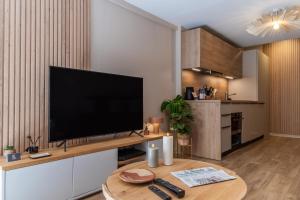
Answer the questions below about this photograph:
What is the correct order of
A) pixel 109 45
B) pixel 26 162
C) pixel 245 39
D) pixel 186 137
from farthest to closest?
pixel 245 39, pixel 186 137, pixel 109 45, pixel 26 162

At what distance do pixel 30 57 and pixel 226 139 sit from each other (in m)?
3.33

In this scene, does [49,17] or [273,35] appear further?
[273,35]

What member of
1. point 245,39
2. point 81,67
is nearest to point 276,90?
point 245,39

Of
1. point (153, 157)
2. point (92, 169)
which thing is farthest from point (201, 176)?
point (92, 169)

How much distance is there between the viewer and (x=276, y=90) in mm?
6234

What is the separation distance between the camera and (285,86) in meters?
6.07

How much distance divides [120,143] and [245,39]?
3.99 metres

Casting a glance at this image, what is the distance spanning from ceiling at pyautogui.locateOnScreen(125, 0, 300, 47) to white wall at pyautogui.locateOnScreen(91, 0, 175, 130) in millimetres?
257

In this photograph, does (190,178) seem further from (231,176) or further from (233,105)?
(233,105)

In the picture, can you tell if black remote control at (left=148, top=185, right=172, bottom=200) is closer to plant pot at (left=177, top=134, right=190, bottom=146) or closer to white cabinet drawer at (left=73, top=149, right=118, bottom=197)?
white cabinet drawer at (left=73, top=149, right=118, bottom=197)

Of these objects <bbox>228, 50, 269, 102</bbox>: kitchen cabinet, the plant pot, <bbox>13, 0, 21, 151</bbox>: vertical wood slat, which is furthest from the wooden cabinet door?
<bbox>13, 0, 21, 151</bbox>: vertical wood slat

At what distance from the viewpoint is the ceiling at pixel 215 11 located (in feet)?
10.3

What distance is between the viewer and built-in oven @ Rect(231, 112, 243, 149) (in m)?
4.33

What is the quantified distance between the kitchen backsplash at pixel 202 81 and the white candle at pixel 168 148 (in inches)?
109
